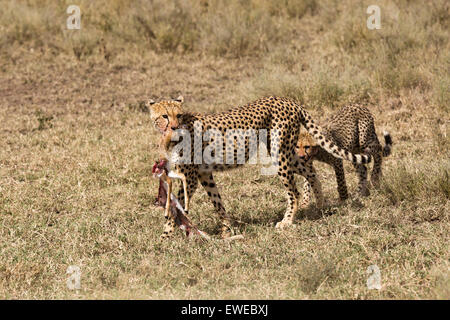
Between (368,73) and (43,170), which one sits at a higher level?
(368,73)

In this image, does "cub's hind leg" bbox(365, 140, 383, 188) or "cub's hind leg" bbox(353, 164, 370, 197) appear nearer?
"cub's hind leg" bbox(353, 164, 370, 197)

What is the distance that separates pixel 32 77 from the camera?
10.2 metres

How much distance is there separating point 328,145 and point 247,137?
2.38 ft

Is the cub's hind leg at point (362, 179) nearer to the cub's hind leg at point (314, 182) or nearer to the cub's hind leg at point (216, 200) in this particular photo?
the cub's hind leg at point (314, 182)

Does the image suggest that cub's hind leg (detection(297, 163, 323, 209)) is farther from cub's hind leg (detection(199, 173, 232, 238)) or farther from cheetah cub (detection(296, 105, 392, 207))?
cub's hind leg (detection(199, 173, 232, 238))

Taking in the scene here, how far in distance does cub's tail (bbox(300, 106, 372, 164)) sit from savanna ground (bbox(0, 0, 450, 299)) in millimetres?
437

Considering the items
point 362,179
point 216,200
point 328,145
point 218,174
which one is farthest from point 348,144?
point 216,200

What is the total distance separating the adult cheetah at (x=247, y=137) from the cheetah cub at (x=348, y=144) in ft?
1.14

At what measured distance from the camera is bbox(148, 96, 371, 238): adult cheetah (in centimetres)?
537

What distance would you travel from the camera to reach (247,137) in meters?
5.53

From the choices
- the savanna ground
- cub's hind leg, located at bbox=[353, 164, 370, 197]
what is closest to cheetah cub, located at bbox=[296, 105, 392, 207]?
cub's hind leg, located at bbox=[353, 164, 370, 197]

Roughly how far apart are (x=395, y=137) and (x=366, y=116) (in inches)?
44.8

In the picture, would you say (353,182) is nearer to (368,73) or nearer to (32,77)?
(368,73)

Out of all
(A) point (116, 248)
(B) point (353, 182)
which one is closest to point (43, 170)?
(A) point (116, 248)
